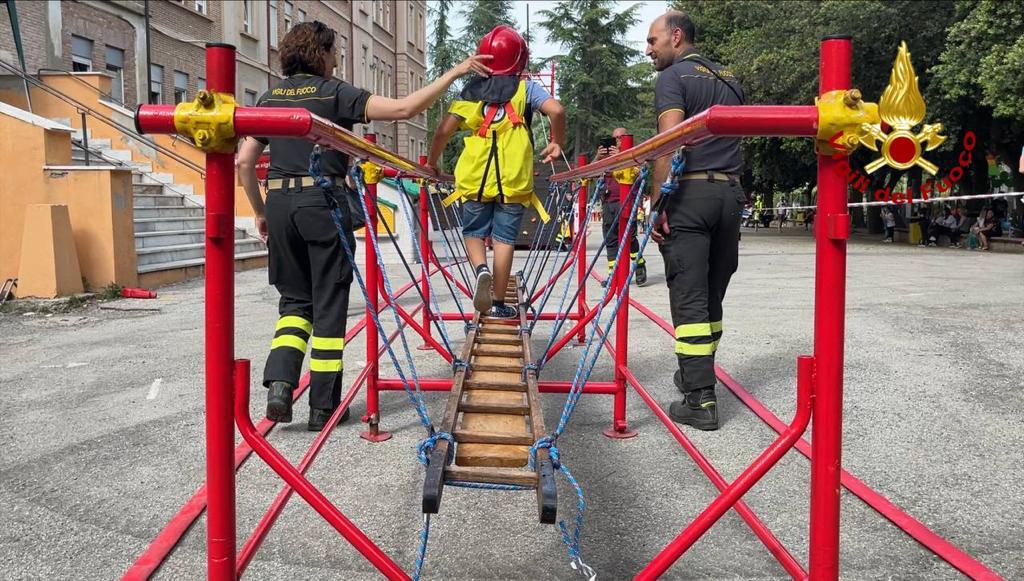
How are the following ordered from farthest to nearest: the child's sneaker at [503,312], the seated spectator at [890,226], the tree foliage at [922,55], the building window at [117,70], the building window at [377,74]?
the building window at [377,74]
the seated spectator at [890,226]
the building window at [117,70]
the tree foliage at [922,55]
the child's sneaker at [503,312]

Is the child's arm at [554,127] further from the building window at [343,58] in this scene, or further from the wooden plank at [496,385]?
the building window at [343,58]

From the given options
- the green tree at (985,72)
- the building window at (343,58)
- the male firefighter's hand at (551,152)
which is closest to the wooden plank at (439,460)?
the male firefighter's hand at (551,152)

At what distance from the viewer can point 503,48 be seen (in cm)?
391

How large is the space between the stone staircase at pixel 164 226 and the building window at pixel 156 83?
454 centimetres

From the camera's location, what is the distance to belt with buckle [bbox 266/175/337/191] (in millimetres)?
3691

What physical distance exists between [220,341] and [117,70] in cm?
1939

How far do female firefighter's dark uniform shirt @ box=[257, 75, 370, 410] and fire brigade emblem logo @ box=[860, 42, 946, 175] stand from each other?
2.42 metres

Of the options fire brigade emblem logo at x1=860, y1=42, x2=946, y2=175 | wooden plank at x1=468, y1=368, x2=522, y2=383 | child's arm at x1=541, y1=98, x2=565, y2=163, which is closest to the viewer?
fire brigade emblem logo at x1=860, y1=42, x2=946, y2=175

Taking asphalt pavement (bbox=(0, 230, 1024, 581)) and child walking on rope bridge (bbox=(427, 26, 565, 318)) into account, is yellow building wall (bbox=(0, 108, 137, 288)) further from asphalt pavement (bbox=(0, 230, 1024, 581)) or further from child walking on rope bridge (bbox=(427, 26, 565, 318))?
child walking on rope bridge (bbox=(427, 26, 565, 318))

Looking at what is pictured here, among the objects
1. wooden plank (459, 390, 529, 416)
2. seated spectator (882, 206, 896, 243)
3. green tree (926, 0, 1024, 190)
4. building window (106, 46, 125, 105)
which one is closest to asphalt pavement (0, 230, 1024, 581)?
wooden plank (459, 390, 529, 416)

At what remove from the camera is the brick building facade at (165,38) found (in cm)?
1593

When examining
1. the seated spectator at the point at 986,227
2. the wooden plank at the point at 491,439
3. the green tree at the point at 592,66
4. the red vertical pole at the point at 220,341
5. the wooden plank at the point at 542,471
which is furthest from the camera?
the green tree at the point at 592,66

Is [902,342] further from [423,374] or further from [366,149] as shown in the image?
[366,149]

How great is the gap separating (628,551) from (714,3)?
33778 millimetres
